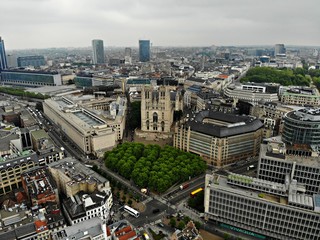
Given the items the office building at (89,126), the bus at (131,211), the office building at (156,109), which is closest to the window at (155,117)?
the office building at (156,109)

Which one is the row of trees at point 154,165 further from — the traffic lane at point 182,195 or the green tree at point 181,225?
the green tree at point 181,225

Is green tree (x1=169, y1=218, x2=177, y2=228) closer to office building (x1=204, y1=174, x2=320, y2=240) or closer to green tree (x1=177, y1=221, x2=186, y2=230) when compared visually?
green tree (x1=177, y1=221, x2=186, y2=230)

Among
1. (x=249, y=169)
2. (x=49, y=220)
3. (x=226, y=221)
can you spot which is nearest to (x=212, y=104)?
(x=249, y=169)

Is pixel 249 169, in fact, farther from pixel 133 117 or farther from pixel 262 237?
pixel 133 117

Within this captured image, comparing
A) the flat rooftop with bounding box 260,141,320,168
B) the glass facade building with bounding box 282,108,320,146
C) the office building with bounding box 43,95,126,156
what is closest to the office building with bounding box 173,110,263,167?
the glass facade building with bounding box 282,108,320,146

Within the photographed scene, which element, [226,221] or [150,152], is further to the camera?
[150,152]
